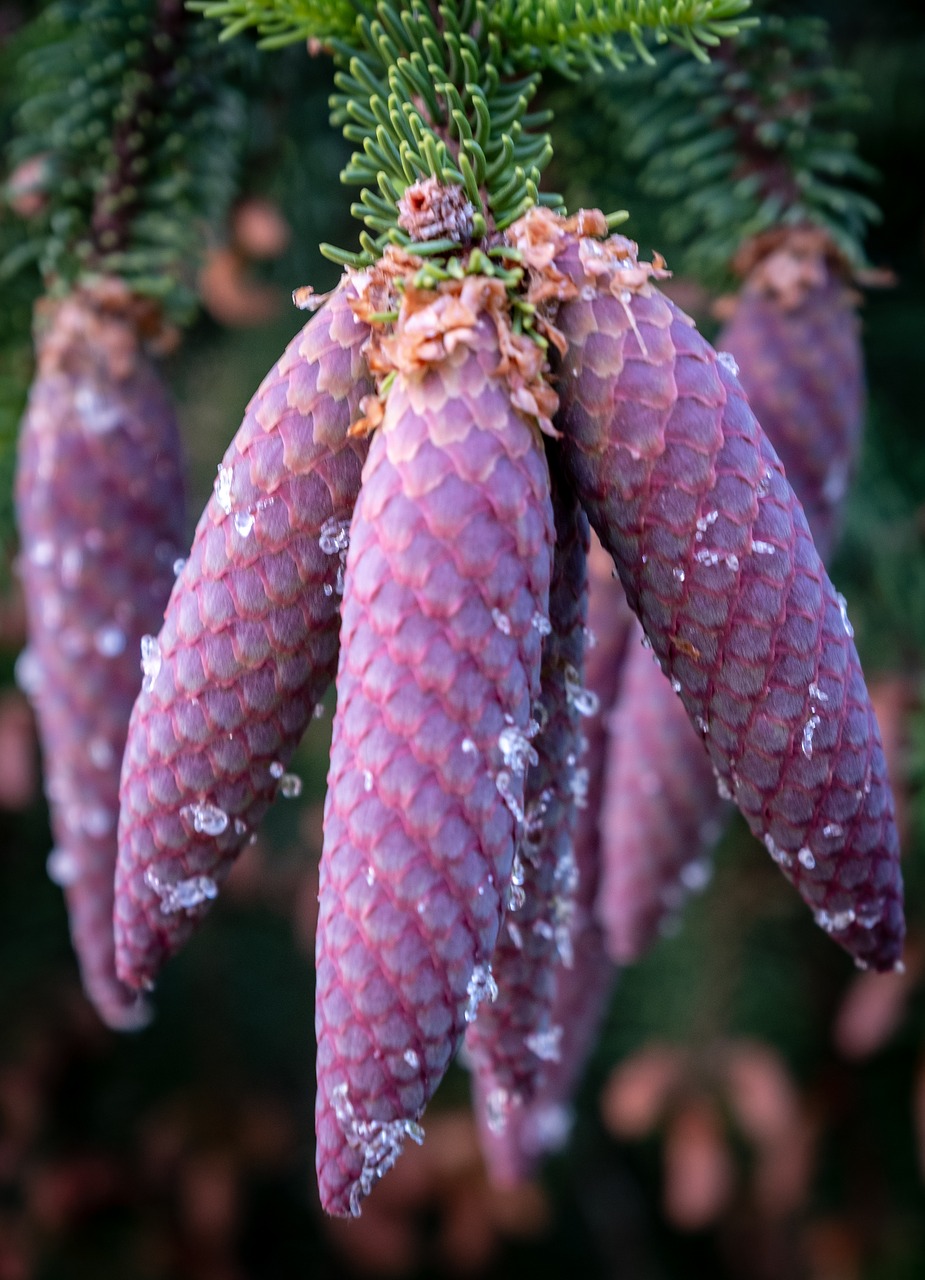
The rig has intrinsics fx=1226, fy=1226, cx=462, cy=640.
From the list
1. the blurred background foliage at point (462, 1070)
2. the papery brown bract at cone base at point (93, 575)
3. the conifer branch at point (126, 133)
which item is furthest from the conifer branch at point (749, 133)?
the papery brown bract at cone base at point (93, 575)

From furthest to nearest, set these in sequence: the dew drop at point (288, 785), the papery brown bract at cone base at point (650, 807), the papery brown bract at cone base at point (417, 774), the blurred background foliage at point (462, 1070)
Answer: the blurred background foliage at point (462, 1070) → the papery brown bract at cone base at point (650, 807) → the dew drop at point (288, 785) → the papery brown bract at cone base at point (417, 774)

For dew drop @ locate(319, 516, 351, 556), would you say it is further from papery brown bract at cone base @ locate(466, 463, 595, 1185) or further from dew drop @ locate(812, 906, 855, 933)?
dew drop @ locate(812, 906, 855, 933)

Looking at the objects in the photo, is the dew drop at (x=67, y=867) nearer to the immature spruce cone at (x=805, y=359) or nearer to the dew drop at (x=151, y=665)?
the dew drop at (x=151, y=665)

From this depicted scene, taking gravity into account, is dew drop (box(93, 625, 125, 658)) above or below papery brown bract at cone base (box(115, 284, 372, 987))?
below

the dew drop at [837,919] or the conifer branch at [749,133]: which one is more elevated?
the conifer branch at [749,133]

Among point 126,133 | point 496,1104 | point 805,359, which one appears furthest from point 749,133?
point 496,1104

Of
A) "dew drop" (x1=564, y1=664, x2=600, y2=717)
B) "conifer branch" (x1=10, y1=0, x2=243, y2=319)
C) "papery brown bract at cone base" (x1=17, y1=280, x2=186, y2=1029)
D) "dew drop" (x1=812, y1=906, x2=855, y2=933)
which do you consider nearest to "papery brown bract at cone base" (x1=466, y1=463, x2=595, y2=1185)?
"dew drop" (x1=564, y1=664, x2=600, y2=717)
